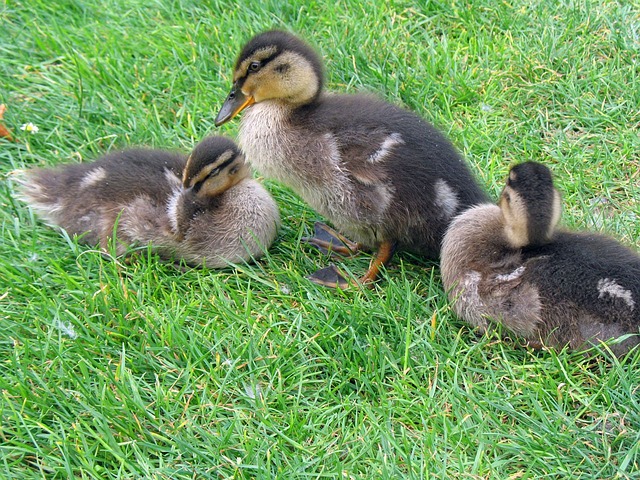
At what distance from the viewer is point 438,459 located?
272cm

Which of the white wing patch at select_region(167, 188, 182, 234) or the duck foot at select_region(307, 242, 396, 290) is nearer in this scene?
the duck foot at select_region(307, 242, 396, 290)

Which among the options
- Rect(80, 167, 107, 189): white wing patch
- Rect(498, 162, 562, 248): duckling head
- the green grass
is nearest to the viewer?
the green grass

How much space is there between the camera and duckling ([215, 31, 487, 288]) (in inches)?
138

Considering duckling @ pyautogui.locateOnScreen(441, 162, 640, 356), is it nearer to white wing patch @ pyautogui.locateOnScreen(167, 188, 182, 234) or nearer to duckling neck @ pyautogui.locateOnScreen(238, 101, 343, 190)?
duckling neck @ pyautogui.locateOnScreen(238, 101, 343, 190)

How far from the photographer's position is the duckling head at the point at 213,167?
3680mm

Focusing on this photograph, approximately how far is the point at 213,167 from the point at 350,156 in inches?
25.3

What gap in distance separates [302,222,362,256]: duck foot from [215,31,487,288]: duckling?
5.0 inches

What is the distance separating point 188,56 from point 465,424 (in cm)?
292

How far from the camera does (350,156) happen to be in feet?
11.6

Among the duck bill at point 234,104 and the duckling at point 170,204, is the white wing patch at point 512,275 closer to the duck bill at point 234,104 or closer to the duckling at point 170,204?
the duckling at point 170,204

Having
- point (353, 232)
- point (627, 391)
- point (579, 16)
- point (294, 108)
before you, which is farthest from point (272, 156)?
point (579, 16)

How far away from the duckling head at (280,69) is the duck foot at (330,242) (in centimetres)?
64

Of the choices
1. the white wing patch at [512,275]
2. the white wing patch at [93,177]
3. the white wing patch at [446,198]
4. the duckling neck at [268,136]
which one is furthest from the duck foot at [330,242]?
the white wing patch at [93,177]

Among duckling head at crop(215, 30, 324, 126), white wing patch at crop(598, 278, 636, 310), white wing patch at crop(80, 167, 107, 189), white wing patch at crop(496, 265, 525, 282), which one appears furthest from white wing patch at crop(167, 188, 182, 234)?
white wing patch at crop(598, 278, 636, 310)
